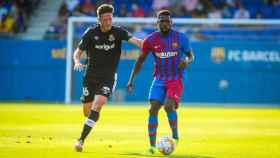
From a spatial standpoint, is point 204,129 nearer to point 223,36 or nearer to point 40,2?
point 223,36

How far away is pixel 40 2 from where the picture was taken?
124 feet

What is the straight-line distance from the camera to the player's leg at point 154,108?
559 inches

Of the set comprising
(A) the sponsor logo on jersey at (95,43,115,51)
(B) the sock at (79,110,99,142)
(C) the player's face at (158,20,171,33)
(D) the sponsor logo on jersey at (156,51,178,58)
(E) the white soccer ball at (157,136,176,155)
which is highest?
(C) the player's face at (158,20,171,33)

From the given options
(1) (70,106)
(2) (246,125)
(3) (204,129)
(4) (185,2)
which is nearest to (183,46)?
(3) (204,129)

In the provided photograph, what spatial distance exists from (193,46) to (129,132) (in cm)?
1405

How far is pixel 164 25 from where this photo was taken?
14367 millimetres

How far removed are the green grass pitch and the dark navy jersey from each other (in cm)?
133

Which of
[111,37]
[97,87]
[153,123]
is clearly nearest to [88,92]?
[97,87]

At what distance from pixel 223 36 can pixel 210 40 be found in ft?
1.68

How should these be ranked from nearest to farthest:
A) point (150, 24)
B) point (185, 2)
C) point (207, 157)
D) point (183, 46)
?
point (207, 157), point (183, 46), point (150, 24), point (185, 2)

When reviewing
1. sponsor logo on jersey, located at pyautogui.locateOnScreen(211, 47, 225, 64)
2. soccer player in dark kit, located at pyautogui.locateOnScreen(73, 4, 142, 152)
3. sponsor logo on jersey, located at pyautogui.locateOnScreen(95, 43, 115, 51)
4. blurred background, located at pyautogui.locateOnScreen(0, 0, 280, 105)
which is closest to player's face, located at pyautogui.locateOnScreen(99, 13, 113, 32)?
soccer player in dark kit, located at pyautogui.locateOnScreen(73, 4, 142, 152)

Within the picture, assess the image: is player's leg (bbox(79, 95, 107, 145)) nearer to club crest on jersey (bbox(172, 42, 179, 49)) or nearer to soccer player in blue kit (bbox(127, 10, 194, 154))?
soccer player in blue kit (bbox(127, 10, 194, 154))

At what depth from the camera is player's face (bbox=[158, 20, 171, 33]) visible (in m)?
14.3

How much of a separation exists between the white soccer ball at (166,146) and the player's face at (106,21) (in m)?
2.28
